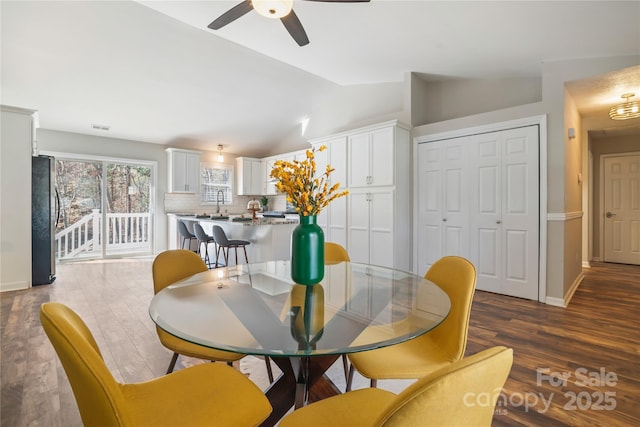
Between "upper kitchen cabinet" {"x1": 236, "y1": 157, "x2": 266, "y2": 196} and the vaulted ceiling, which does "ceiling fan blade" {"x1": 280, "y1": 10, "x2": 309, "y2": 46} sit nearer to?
the vaulted ceiling

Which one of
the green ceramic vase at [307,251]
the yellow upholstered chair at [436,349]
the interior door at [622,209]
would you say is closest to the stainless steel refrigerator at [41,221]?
the green ceramic vase at [307,251]

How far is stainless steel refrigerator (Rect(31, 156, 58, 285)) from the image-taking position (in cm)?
400

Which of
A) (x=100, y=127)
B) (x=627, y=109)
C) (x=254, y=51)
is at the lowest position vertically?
(x=627, y=109)

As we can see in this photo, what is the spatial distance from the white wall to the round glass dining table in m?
3.66

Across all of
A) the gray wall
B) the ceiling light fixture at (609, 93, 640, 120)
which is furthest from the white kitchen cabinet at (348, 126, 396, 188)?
the gray wall

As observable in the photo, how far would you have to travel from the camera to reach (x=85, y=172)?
603 cm

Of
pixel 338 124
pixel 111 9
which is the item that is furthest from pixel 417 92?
pixel 111 9

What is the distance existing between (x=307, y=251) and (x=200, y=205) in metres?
6.52

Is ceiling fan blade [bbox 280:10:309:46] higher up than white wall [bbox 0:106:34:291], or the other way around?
ceiling fan blade [bbox 280:10:309:46]

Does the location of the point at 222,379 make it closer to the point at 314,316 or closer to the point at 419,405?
the point at 314,316

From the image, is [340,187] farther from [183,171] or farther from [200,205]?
[200,205]

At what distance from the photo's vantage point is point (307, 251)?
156cm

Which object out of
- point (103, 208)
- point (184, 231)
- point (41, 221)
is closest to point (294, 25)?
point (41, 221)

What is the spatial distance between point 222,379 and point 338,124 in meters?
5.28
